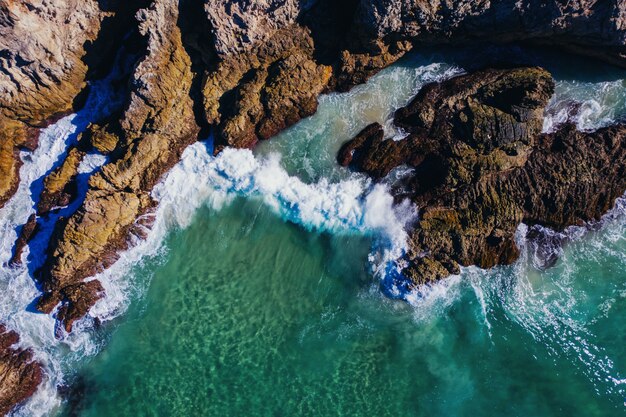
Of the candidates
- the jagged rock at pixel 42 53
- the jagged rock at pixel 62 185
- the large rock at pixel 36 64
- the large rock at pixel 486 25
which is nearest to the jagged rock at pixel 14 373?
the jagged rock at pixel 62 185

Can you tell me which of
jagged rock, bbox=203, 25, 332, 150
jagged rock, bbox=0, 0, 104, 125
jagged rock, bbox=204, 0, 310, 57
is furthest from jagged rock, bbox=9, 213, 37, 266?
jagged rock, bbox=204, 0, 310, 57

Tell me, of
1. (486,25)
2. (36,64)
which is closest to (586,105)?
(486,25)

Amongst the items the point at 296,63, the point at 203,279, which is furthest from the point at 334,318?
the point at 296,63

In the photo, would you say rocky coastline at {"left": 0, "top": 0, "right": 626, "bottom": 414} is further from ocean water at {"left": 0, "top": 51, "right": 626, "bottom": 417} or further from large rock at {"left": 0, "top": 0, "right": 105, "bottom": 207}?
ocean water at {"left": 0, "top": 51, "right": 626, "bottom": 417}

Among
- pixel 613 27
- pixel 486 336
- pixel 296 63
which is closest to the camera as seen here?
pixel 613 27

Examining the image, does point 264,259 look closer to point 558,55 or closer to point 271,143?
point 271,143

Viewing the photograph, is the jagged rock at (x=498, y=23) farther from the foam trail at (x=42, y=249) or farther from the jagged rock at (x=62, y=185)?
the jagged rock at (x=62, y=185)
